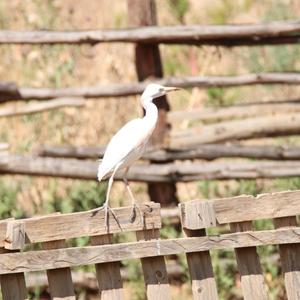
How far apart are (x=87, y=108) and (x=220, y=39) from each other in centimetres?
316

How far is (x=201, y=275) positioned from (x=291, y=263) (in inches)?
16.0

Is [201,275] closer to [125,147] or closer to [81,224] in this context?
[81,224]

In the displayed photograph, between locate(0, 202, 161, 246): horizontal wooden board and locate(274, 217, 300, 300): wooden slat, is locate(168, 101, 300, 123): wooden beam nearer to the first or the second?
locate(274, 217, 300, 300): wooden slat

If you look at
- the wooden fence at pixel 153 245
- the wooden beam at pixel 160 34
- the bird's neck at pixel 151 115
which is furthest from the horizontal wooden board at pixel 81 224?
the wooden beam at pixel 160 34

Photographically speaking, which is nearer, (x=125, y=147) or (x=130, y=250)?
(x=130, y=250)

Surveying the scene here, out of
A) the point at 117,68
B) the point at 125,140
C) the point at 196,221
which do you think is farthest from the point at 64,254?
the point at 117,68

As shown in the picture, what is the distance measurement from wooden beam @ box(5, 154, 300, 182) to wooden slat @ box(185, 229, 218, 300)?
135 inches

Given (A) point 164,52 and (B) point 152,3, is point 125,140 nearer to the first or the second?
(B) point 152,3

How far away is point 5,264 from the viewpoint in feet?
12.6

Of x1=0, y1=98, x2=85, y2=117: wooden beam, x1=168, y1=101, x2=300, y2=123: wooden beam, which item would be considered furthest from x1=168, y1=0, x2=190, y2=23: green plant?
x1=0, y1=98, x2=85, y2=117: wooden beam

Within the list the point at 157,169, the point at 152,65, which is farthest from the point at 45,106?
the point at 157,169

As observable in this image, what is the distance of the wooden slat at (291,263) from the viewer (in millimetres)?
4270

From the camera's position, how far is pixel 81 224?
400 cm

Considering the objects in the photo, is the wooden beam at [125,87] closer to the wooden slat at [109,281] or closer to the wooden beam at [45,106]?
the wooden beam at [45,106]
